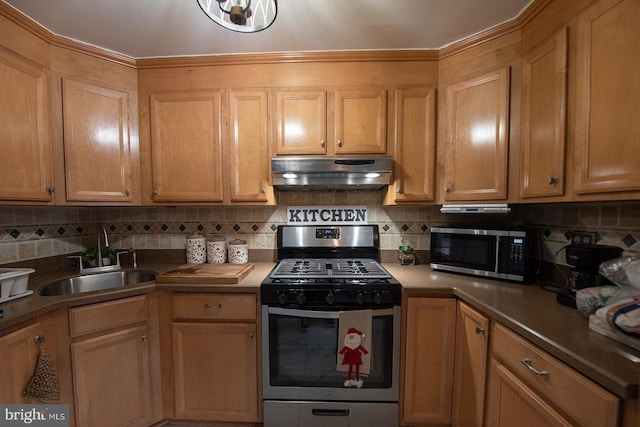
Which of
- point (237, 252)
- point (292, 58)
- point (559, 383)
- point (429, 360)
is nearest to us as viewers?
point (559, 383)

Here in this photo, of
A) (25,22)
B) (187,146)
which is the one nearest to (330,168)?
(187,146)

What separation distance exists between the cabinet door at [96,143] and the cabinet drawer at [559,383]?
87.7 inches

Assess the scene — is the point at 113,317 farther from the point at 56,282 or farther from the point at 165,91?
the point at 165,91

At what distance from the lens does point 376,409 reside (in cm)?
139

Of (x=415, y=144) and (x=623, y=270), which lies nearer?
(x=623, y=270)

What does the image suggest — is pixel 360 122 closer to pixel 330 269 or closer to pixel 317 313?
pixel 330 269

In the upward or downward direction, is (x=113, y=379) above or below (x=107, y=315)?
below

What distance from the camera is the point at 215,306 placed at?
143 cm

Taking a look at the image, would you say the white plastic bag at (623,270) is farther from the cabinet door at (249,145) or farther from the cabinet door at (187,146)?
the cabinet door at (187,146)

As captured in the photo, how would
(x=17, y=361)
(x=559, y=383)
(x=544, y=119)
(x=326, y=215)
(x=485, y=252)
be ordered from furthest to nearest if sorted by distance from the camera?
(x=326, y=215), (x=485, y=252), (x=544, y=119), (x=17, y=361), (x=559, y=383)

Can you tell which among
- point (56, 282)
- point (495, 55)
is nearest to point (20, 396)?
point (56, 282)

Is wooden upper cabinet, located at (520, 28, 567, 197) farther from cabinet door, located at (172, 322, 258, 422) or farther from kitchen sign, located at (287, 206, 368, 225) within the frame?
cabinet door, located at (172, 322, 258, 422)

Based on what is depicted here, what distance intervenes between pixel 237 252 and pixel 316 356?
2.95 feet

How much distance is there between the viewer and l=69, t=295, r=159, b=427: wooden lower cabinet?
4.14 feet
